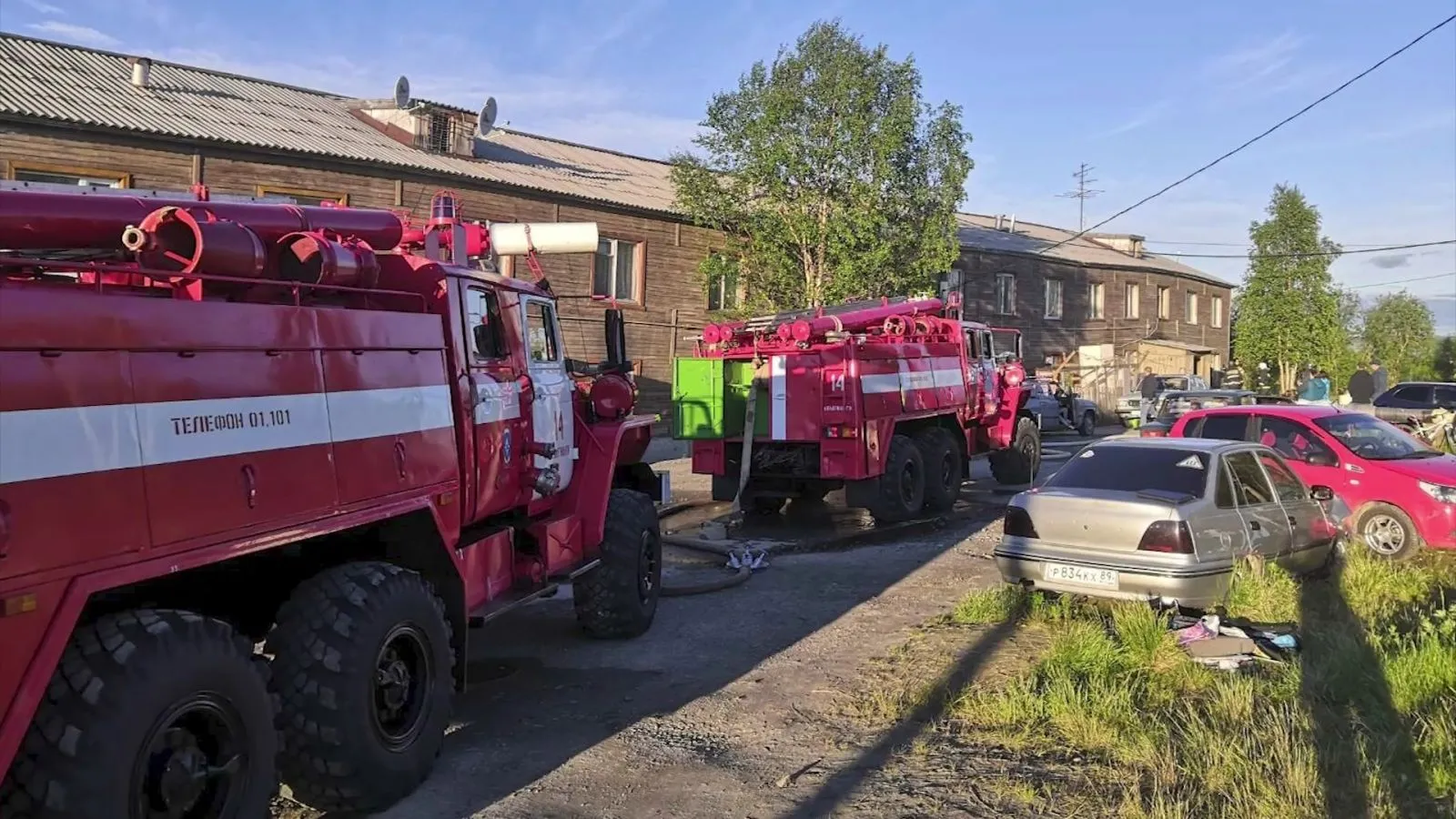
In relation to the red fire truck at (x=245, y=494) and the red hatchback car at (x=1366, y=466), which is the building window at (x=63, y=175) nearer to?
the red fire truck at (x=245, y=494)

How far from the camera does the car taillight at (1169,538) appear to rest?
7.00 meters

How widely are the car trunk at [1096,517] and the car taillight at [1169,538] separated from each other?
1.8 inches

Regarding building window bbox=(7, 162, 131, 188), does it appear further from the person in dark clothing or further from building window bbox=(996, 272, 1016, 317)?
Result: building window bbox=(996, 272, 1016, 317)

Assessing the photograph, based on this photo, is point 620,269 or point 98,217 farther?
point 620,269

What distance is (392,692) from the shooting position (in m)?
4.68

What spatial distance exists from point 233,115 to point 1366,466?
17.9m

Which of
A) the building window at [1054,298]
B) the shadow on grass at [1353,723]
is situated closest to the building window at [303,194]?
the shadow on grass at [1353,723]

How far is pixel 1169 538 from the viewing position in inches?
277

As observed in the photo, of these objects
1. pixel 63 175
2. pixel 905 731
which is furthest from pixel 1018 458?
pixel 63 175

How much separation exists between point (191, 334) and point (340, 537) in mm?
1403

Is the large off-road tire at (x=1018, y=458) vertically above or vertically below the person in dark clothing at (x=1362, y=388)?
below

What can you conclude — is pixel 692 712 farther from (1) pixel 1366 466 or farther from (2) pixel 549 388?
(1) pixel 1366 466

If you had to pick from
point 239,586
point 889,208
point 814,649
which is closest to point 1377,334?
point 889,208

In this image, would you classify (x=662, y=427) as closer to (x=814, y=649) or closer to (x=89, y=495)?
(x=814, y=649)
